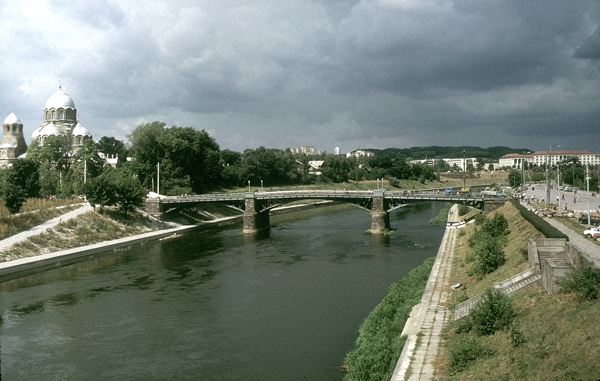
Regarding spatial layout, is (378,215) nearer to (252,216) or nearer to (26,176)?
(252,216)

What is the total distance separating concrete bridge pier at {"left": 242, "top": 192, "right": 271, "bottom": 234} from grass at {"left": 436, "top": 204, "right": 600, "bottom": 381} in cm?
4287

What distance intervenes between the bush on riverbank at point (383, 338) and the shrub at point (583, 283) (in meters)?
5.55

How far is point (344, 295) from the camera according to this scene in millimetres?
29547

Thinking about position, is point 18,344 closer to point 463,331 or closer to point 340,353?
point 340,353

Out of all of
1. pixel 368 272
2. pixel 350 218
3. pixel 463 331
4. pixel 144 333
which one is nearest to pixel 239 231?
pixel 350 218

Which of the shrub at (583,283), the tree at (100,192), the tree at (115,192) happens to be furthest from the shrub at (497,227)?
the tree at (100,192)

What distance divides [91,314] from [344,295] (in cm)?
1363

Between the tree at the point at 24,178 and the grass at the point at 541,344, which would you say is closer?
the grass at the point at 541,344

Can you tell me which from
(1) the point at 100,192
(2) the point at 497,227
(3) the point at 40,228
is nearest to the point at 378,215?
(2) the point at 497,227

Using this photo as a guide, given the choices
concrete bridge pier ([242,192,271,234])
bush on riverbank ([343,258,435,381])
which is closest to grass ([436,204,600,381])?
bush on riverbank ([343,258,435,381])

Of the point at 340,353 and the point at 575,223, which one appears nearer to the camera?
the point at 340,353

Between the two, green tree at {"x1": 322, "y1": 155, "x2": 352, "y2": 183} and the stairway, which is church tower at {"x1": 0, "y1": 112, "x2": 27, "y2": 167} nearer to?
green tree at {"x1": 322, "y1": 155, "x2": 352, "y2": 183}

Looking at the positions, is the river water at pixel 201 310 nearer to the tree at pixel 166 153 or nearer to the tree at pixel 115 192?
the tree at pixel 115 192

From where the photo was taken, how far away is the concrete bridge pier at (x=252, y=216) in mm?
60281
